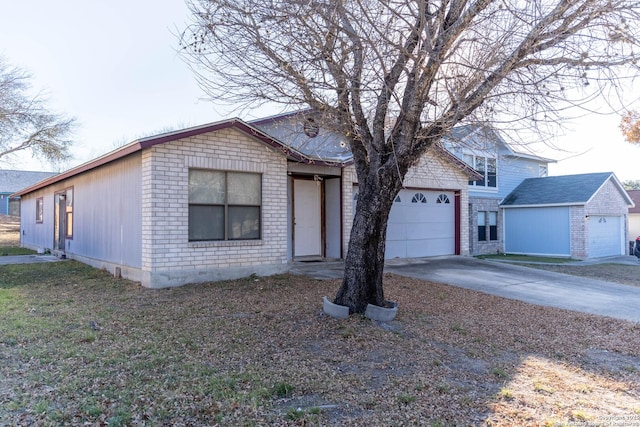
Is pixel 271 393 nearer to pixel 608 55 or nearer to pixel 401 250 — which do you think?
pixel 608 55

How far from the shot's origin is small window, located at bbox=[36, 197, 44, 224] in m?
19.7

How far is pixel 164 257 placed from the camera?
9.20 m

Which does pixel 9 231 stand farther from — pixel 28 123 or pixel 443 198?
pixel 443 198

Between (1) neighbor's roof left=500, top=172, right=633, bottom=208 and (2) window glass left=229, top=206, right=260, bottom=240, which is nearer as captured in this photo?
(2) window glass left=229, top=206, right=260, bottom=240

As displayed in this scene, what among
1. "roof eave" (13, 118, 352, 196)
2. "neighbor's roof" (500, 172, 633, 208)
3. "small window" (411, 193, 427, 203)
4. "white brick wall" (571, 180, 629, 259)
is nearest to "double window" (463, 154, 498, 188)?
"neighbor's roof" (500, 172, 633, 208)

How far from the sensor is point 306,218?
43.0 feet

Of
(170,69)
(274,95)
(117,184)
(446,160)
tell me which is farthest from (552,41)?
(117,184)

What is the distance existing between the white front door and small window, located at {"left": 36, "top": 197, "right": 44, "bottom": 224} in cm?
1346

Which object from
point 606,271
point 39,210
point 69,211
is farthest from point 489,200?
point 39,210

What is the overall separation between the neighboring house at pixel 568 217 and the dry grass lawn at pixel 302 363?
1227 cm

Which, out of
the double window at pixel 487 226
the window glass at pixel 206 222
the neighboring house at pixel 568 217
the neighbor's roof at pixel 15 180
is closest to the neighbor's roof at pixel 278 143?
the window glass at pixel 206 222

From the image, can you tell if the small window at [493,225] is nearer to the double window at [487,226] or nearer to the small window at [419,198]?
the double window at [487,226]

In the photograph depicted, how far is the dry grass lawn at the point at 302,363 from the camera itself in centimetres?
376

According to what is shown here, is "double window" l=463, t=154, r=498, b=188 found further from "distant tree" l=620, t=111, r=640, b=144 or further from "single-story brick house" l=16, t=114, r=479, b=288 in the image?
"distant tree" l=620, t=111, r=640, b=144
